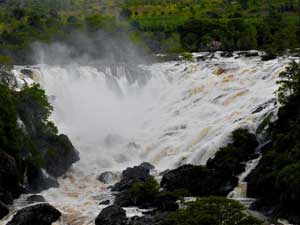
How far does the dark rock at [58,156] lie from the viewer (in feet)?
156

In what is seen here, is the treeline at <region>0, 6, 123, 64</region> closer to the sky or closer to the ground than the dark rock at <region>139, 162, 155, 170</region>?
closer to the sky

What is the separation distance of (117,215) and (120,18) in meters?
117

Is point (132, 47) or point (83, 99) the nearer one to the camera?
point (83, 99)

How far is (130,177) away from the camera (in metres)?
44.9

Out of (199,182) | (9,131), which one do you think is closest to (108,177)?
(9,131)

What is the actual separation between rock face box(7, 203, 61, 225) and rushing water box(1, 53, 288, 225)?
1.12 meters

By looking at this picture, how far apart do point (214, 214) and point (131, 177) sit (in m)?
21.7

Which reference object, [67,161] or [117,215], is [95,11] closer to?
[67,161]

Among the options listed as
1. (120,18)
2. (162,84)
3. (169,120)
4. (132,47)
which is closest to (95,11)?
(120,18)

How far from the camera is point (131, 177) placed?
147 feet

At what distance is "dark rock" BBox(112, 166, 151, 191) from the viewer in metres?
43.5

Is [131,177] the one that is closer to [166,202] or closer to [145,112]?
[166,202]

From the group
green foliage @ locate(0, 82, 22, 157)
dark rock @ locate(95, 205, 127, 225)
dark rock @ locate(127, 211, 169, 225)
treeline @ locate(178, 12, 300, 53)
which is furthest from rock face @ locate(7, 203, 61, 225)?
treeline @ locate(178, 12, 300, 53)

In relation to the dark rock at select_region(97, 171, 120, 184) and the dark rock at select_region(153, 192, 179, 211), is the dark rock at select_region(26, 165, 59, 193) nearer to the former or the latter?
the dark rock at select_region(97, 171, 120, 184)
